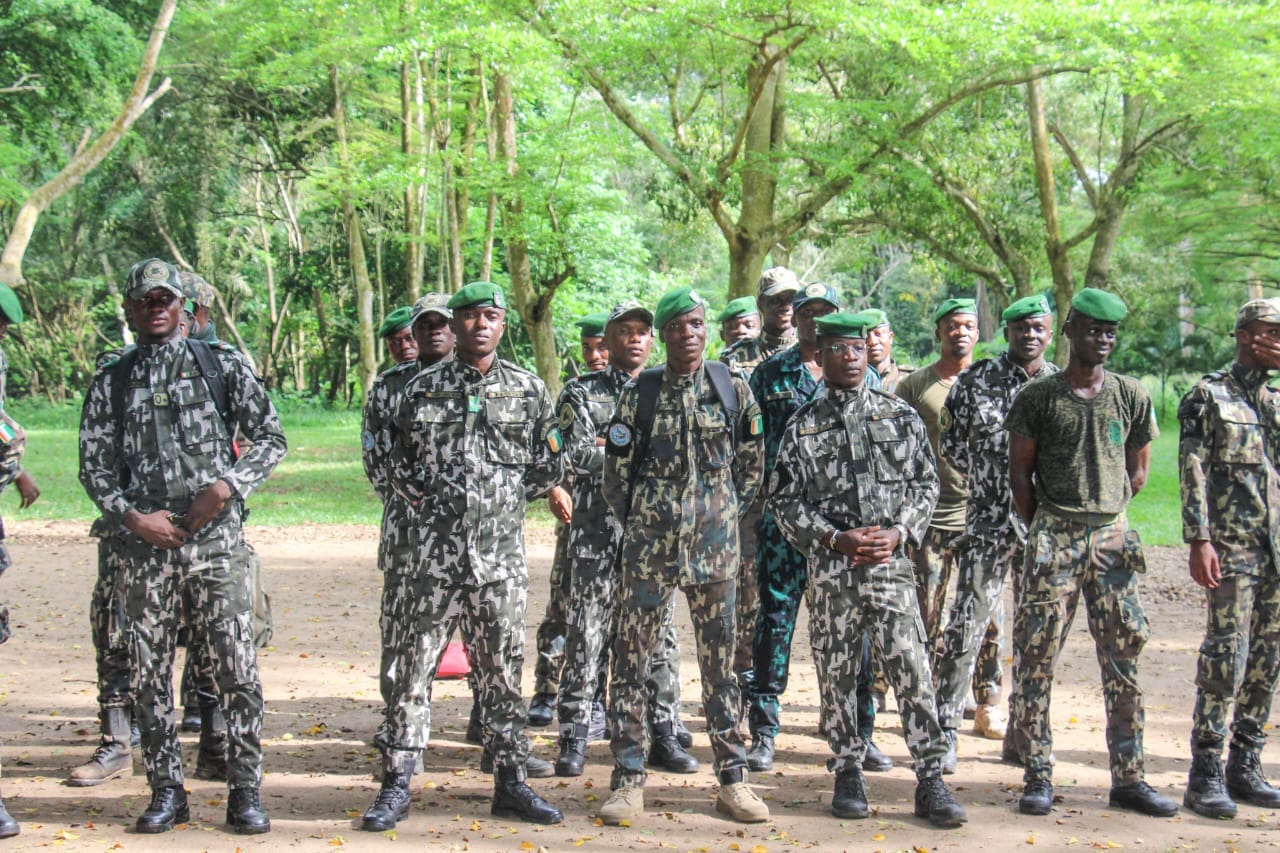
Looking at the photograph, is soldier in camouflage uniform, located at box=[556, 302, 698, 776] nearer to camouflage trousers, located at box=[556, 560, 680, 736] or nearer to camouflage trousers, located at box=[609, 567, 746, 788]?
camouflage trousers, located at box=[556, 560, 680, 736]

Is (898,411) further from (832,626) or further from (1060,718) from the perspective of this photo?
(1060,718)

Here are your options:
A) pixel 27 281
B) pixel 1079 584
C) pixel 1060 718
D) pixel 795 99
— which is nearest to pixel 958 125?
pixel 795 99

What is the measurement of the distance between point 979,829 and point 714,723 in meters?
1.22

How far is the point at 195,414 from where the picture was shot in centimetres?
550

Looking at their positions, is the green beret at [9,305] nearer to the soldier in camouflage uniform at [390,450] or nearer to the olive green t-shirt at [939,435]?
the soldier in camouflage uniform at [390,450]

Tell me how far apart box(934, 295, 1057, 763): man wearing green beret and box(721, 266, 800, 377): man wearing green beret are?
96 cm

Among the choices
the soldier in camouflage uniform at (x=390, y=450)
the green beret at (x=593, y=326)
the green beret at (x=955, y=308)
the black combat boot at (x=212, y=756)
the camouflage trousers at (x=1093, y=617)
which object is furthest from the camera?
the green beret at (x=593, y=326)

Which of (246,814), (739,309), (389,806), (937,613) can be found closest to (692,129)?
(739,309)

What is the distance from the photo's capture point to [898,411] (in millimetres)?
5758

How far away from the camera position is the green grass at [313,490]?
17.0 meters

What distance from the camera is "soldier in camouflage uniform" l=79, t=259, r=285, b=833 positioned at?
532cm

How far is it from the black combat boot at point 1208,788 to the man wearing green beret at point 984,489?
808 mm

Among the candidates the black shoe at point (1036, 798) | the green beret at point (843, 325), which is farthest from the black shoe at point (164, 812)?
the black shoe at point (1036, 798)

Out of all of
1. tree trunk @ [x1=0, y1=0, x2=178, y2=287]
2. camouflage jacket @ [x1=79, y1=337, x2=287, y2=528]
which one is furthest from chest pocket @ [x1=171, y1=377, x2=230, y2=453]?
tree trunk @ [x1=0, y1=0, x2=178, y2=287]
